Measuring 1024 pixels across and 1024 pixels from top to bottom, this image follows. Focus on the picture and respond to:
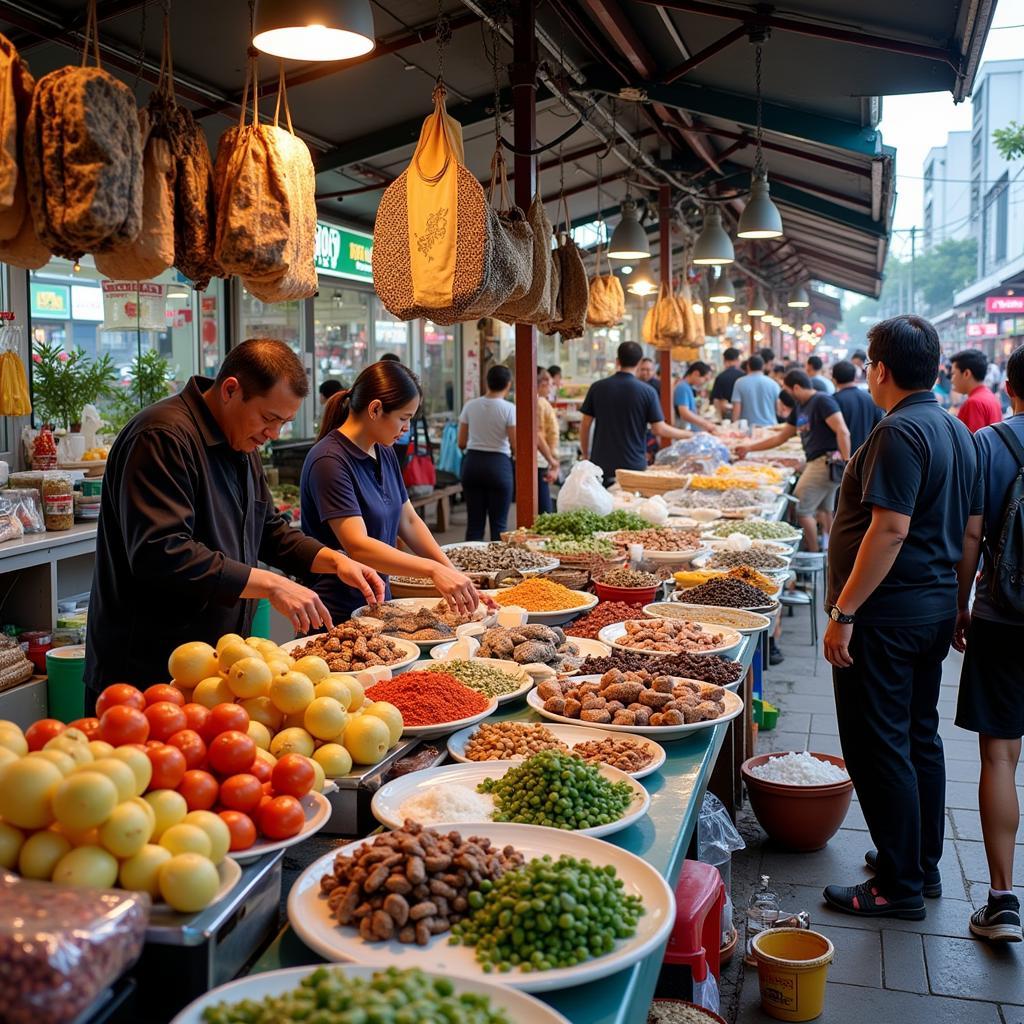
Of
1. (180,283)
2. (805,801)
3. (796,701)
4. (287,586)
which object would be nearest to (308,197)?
(287,586)

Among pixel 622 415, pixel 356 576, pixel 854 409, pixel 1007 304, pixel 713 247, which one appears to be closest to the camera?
pixel 356 576

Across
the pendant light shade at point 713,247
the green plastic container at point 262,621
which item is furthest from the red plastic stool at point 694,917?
the pendant light shade at point 713,247

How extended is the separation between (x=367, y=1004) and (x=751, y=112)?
7249mm

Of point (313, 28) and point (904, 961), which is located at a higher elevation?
point (313, 28)

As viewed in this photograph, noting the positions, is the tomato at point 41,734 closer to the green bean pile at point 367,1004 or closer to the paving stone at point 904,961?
the green bean pile at point 367,1004

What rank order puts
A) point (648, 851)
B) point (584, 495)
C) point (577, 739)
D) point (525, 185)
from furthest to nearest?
point (584, 495), point (525, 185), point (577, 739), point (648, 851)

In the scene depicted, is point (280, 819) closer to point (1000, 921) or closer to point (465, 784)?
point (465, 784)

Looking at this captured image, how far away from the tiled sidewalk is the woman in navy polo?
5.99 feet

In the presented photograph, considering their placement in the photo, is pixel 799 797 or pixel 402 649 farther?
pixel 799 797

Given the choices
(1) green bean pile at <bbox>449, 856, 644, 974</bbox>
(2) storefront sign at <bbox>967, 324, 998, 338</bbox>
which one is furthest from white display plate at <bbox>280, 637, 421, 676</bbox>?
(2) storefront sign at <bbox>967, 324, 998, 338</bbox>

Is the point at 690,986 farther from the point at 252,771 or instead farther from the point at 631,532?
the point at 631,532

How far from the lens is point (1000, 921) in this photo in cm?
369

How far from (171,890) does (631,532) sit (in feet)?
15.2

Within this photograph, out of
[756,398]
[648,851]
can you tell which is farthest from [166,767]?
[756,398]
